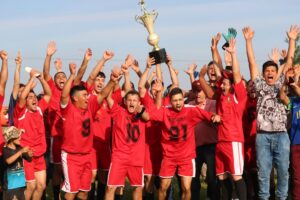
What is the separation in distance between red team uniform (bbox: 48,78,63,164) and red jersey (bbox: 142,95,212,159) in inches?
75.6

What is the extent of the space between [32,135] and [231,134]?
353 centimetres

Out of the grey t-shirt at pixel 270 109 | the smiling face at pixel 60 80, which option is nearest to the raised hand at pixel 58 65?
the smiling face at pixel 60 80

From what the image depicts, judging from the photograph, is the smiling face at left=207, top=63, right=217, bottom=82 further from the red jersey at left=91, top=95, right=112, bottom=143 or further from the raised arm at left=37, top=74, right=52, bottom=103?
the raised arm at left=37, top=74, right=52, bottom=103

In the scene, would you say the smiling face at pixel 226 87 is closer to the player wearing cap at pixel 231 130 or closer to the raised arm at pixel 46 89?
the player wearing cap at pixel 231 130

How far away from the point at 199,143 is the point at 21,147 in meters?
3.33

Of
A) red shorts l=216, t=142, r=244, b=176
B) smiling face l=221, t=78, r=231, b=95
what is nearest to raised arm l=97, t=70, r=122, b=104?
smiling face l=221, t=78, r=231, b=95

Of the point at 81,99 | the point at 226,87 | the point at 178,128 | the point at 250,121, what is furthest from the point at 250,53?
the point at 81,99

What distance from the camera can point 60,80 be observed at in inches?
452

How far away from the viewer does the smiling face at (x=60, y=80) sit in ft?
37.6

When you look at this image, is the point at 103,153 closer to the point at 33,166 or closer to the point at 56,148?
the point at 56,148

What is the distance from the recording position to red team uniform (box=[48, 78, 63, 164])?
1116cm

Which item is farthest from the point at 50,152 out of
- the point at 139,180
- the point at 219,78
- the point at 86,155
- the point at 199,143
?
the point at 219,78

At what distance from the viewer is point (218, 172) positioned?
10.2 metres

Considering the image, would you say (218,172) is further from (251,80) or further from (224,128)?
(251,80)
